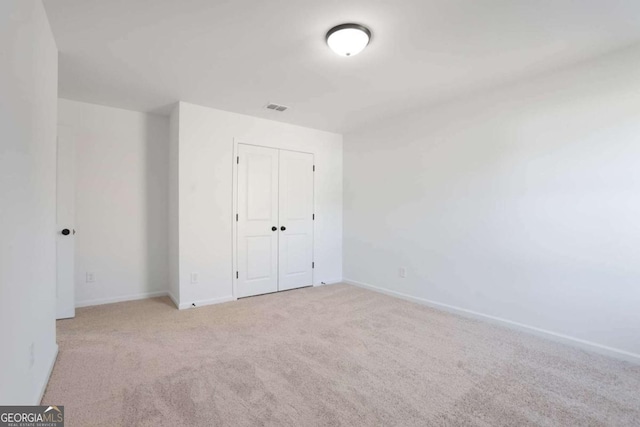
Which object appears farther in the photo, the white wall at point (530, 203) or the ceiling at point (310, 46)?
the white wall at point (530, 203)

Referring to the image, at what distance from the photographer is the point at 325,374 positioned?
2.09 meters

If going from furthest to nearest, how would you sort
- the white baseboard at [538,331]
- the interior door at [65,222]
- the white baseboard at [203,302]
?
the white baseboard at [203,302] < the interior door at [65,222] < the white baseboard at [538,331]

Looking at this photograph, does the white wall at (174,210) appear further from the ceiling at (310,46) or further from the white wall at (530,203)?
the white wall at (530,203)

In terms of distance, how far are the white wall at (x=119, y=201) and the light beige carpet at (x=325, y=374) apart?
666 millimetres

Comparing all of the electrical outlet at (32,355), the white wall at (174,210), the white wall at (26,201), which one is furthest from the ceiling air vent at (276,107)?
the electrical outlet at (32,355)

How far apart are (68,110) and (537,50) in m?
4.65

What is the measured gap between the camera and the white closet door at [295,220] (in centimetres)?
432

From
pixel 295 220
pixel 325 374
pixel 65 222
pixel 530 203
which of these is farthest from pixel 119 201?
pixel 530 203

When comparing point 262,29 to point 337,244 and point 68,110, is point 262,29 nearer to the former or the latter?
point 68,110

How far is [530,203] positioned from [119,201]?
4520 mm

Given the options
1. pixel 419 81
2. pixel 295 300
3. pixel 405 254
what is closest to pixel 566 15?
pixel 419 81

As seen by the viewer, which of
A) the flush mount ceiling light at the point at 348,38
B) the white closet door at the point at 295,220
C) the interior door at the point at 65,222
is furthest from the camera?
the white closet door at the point at 295,220

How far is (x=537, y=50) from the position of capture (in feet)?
7.75

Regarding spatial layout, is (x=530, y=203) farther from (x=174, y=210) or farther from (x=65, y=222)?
(x=65, y=222)
